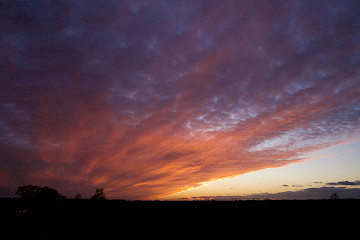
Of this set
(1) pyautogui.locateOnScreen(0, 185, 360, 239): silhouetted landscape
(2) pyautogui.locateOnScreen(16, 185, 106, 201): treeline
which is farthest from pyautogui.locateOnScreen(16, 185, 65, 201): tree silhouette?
(1) pyautogui.locateOnScreen(0, 185, 360, 239): silhouetted landscape

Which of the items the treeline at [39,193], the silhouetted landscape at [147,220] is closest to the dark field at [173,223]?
the silhouetted landscape at [147,220]

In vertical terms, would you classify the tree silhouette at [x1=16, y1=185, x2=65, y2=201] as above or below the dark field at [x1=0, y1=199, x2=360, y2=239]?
above

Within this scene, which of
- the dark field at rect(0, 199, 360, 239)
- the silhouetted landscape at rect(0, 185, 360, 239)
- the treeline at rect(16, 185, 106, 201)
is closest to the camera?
the dark field at rect(0, 199, 360, 239)

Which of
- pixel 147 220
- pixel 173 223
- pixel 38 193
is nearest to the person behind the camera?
pixel 173 223

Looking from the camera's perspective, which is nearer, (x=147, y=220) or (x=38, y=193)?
(x=147, y=220)

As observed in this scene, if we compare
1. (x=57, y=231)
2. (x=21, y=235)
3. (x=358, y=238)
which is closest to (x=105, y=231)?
(x=57, y=231)

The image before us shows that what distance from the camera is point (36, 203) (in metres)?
72.3

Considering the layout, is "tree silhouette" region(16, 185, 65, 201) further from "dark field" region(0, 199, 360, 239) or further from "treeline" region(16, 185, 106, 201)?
"dark field" region(0, 199, 360, 239)

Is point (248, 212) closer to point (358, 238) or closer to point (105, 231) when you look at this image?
point (358, 238)

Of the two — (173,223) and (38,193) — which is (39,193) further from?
(173,223)

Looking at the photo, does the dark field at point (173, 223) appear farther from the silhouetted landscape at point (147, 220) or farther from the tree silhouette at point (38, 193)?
the tree silhouette at point (38, 193)

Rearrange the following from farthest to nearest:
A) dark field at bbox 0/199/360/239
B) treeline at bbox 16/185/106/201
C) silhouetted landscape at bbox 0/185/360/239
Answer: treeline at bbox 16/185/106/201
silhouetted landscape at bbox 0/185/360/239
dark field at bbox 0/199/360/239

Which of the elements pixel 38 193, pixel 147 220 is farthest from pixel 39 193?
pixel 147 220

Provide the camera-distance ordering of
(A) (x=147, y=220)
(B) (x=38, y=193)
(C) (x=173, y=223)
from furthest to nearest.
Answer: (B) (x=38, y=193), (A) (x=147, y=220), (C) (x=173, y=223)
